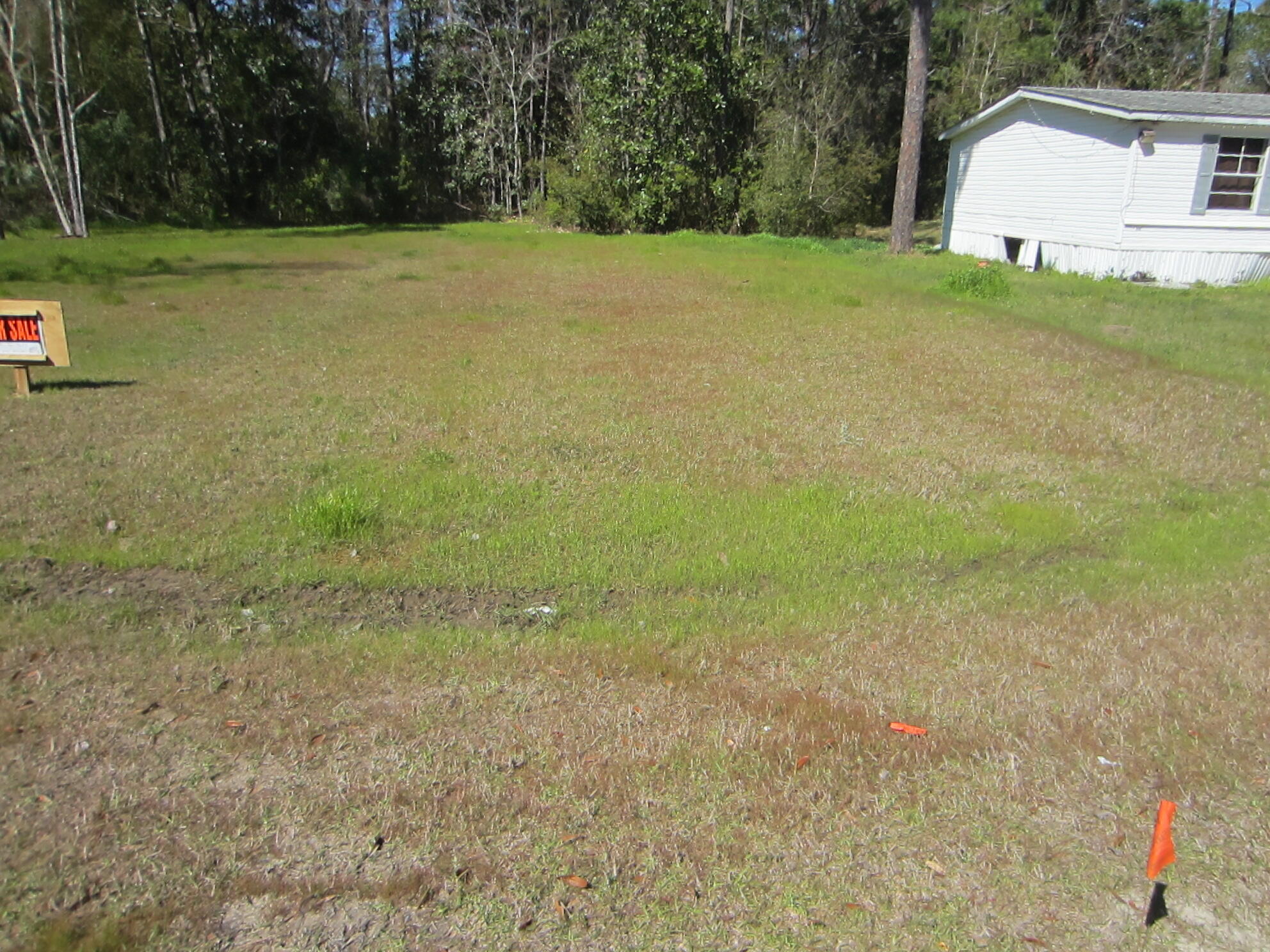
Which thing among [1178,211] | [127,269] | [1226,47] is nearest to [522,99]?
[127,269]

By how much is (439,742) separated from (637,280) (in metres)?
14.9

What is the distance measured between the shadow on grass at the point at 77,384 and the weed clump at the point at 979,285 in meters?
12.9

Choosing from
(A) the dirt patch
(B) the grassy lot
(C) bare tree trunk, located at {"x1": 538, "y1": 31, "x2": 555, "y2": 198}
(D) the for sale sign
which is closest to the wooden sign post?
(D) the for sale sign

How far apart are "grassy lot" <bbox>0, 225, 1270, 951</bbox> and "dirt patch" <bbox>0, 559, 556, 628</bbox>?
0.03 m

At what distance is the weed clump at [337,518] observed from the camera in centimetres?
555

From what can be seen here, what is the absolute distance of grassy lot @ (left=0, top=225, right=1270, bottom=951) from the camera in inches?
117

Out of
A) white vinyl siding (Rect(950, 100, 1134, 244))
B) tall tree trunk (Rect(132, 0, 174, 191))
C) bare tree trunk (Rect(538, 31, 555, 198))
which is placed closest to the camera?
white vinyl siding (Rect(950, 100, 1134, 244))

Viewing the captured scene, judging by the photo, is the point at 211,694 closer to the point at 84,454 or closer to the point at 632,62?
the point at 84,454

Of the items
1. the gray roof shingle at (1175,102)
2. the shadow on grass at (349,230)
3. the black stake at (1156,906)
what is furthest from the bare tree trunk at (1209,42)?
the black stake at (1156,906)

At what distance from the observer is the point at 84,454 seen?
6.89 meters

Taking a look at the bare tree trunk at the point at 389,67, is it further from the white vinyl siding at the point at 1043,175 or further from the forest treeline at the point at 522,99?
the white vinyl siding at the point at 1043,175

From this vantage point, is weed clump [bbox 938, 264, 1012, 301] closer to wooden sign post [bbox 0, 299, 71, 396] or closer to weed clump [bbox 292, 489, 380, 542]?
weed clump [bbox 292, 489, 380, 542]

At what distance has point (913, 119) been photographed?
22812mm

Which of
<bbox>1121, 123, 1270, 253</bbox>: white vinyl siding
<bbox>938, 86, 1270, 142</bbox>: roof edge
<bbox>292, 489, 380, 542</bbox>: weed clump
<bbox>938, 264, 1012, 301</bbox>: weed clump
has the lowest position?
<bbox>292, 489, 380, 542</bbox>: weed clump
